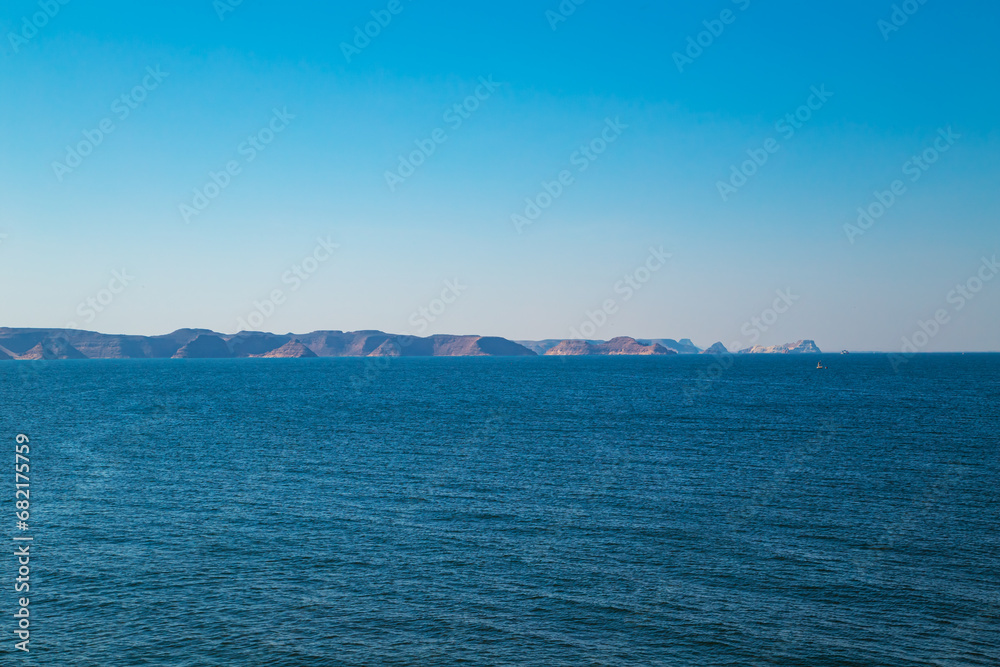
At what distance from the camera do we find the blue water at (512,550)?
24609 mm

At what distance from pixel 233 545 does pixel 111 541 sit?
22.2ft

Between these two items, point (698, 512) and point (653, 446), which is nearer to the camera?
point (698, 512)

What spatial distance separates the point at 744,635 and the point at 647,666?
4.65m

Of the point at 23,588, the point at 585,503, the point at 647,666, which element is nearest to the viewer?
the point at 647,666

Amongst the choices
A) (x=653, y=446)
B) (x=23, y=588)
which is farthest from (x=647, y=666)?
(x=653, y=446)

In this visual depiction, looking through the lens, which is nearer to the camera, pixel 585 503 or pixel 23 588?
pixel 23 588

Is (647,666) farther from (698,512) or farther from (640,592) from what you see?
(698,512)

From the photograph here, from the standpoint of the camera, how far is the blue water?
24.6 metres

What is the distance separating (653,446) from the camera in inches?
2702

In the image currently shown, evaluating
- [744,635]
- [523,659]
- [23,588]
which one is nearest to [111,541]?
[23,588]

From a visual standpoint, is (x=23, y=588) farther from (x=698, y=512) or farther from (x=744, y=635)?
(x=698, y=512)

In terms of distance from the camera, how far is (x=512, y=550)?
3456cm

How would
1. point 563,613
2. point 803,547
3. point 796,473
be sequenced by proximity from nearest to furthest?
1. point 563,613
2. point 803,547
3. point 796,473

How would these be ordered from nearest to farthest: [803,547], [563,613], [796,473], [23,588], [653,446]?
[563,613] → [23,588] → [803,547] → [796,473] → [653,446]
